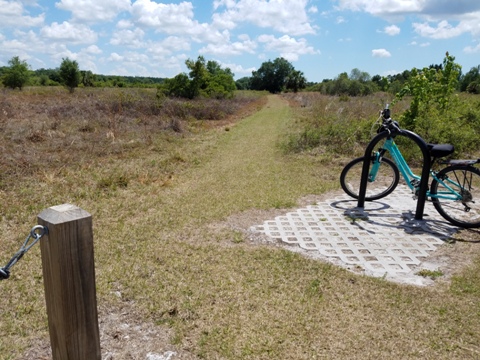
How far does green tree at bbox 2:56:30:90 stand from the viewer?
32.3 m

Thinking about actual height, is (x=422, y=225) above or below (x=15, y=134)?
below

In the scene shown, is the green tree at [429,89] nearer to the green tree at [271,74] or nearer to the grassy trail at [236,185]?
the grassy trail at [236,185]

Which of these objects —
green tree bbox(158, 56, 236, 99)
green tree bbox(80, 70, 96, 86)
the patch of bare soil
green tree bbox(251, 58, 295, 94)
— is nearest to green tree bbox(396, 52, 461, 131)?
the patch of bare soil

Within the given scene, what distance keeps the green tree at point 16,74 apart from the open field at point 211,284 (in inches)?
1197

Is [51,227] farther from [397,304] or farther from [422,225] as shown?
[422,225]

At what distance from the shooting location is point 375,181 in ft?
22.5

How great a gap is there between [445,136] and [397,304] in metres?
7.20

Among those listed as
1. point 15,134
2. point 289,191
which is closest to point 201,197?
point 289,191

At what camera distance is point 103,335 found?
254cm

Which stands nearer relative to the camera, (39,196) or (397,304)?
(397,304)

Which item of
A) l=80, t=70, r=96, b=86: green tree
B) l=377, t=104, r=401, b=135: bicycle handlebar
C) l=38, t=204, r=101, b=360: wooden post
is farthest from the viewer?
l=80, t=70, r=96, b=86: green tree

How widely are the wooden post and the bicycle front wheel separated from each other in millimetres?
4679

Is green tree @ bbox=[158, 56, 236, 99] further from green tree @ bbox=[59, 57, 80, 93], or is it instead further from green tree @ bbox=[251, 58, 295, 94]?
green tree @ bbox=[251, 58, 295, 94]

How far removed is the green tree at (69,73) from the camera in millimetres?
33281
